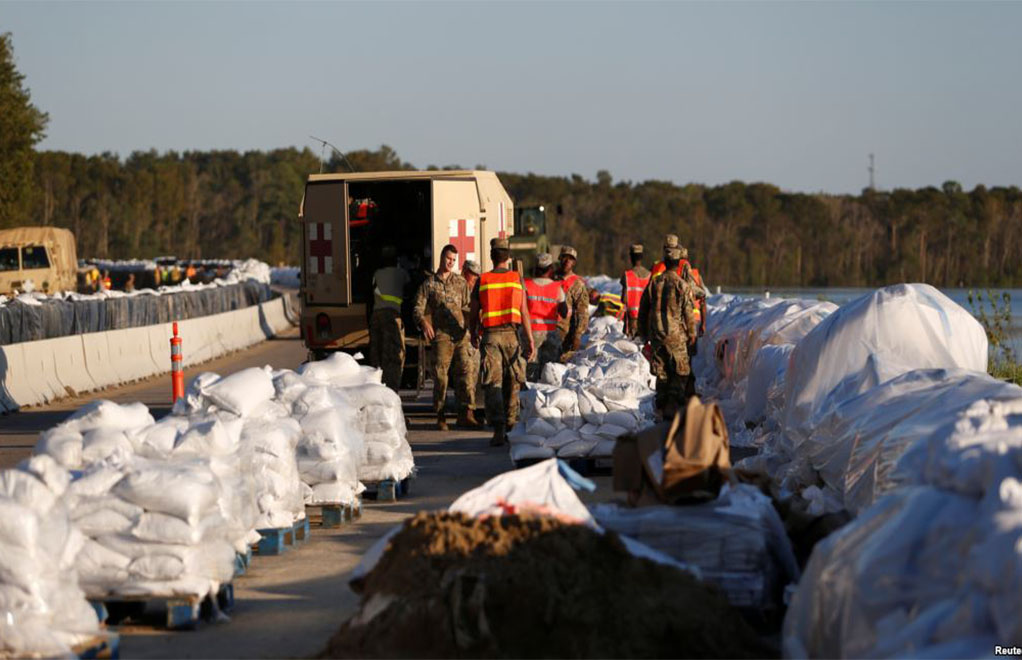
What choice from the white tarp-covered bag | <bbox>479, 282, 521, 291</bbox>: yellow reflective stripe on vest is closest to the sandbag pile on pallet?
<bbox>479, 282, 521, 291</bbox>: yellow reflective stripe on vest

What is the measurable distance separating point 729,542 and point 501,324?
7.91 m

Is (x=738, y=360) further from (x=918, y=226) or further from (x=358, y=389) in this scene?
(x=918, y=226)

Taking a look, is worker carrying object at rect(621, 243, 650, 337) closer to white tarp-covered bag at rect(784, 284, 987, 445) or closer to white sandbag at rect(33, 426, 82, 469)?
white tarp-covered bag at rect(784, 284, 987, 445)

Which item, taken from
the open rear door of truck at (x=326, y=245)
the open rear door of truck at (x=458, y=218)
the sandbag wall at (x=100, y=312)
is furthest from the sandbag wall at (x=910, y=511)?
the sandbag wall at (x=100, y=312)

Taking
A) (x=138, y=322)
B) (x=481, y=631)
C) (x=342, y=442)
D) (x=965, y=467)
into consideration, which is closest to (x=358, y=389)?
(x=342, y=442)

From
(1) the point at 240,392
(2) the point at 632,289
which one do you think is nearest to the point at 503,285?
(2) the point at 632,289

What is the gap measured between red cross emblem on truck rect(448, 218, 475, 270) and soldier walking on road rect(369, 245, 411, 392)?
86 cm

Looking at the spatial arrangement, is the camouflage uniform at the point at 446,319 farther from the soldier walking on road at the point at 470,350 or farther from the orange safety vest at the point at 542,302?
the orange safety vest at the point at 542,302

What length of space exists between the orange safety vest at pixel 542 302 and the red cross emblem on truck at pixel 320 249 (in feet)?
9.52

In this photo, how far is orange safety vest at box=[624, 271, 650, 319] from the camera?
63.4ft

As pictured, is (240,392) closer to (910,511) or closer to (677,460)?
(677,460)

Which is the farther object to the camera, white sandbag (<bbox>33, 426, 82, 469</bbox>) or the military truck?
the military truck

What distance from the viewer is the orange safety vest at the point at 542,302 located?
17.3 meters

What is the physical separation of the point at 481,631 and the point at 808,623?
1400 millimetres
